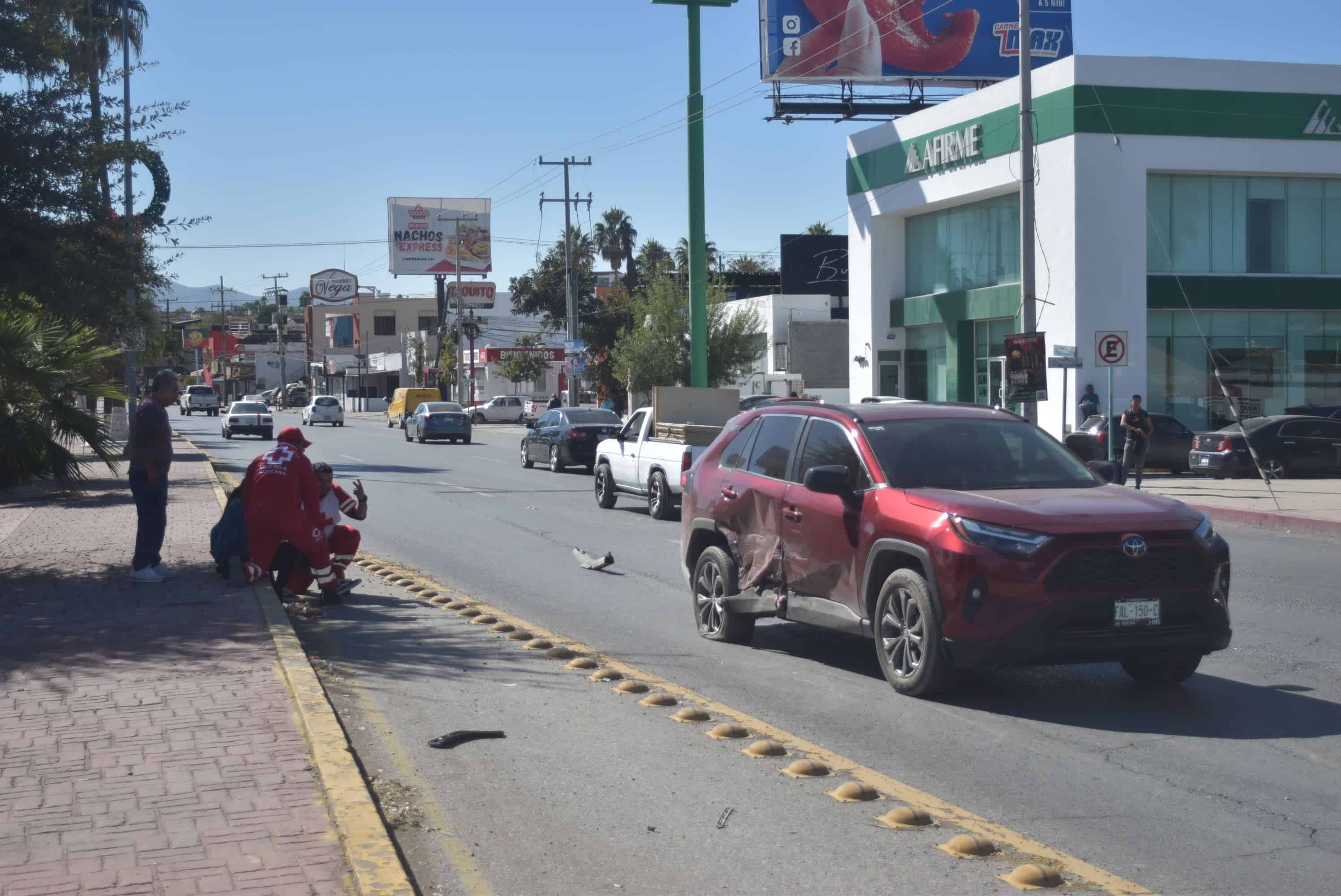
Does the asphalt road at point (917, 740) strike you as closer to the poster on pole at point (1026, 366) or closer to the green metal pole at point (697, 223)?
the poster on pole at point (1026, 366)

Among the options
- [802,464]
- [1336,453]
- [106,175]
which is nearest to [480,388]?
[1336,453]

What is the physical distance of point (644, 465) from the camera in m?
20.5

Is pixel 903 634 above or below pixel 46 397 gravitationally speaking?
below

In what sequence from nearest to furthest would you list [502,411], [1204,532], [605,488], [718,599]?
[1204,532]
[718,599]
[605,488]
[502,411]

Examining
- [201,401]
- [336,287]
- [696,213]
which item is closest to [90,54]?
[696,213]

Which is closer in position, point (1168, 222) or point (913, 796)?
point (913, 796)

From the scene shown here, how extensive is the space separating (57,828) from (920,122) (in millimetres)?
34921

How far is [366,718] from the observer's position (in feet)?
24.7

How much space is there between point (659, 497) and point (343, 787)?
564 inches

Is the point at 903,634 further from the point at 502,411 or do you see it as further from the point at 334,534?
the point at 502,411

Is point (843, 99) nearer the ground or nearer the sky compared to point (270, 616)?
nearer the sky

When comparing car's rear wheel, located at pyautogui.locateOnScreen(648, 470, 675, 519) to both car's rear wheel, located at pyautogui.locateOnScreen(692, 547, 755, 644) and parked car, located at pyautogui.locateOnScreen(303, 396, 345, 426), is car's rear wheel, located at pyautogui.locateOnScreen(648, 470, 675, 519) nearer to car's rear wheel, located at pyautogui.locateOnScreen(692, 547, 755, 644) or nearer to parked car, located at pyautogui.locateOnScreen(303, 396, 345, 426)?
car's rear wheel, located at pyautogui.locateOnScreen(692, 547, 755, 644)

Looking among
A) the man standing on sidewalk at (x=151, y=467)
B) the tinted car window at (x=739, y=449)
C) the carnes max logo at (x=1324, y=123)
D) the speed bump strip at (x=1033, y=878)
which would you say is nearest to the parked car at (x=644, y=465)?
the man standing on sidewalk at (x=151, y=467)

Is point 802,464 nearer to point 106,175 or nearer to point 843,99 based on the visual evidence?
point 106,175
